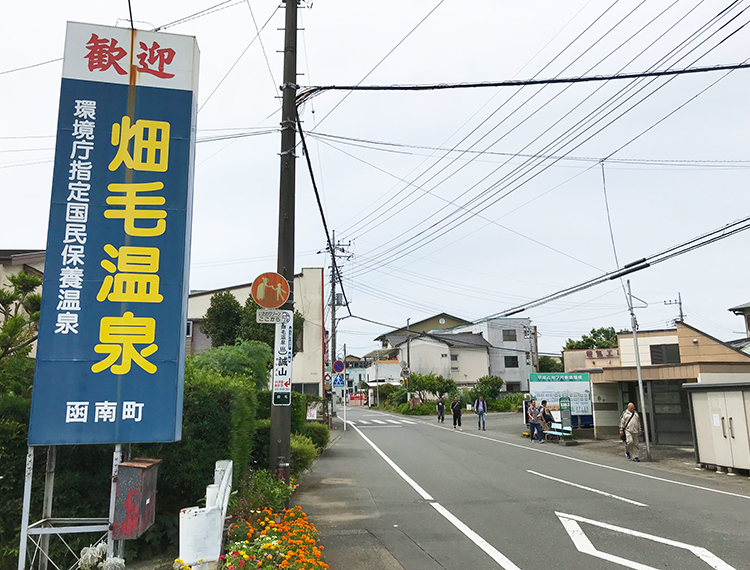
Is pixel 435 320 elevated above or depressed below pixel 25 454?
above

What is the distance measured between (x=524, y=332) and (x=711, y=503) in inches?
2326

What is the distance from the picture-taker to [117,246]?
669 centimetres

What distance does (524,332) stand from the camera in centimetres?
6812

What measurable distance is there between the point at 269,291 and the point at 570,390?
20291 mm

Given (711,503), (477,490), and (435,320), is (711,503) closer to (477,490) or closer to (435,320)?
(477,490)

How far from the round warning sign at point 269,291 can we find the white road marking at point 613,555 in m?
5.26

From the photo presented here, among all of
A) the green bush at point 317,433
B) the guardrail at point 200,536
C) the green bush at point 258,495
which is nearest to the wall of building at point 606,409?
the green bush at point 317,433

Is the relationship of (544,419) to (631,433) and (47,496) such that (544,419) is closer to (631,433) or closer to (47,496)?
(631,433)

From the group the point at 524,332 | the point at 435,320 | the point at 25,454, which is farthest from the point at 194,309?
the point at 435,320

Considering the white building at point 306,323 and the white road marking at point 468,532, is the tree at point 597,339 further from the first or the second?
the white road marking at point 468,532

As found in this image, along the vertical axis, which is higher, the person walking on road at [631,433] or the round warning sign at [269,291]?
the round warning sign at [269,291]

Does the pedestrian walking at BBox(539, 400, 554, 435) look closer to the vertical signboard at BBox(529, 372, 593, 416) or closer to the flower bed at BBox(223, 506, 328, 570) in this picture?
the vertical signboard at BBox(529, 372, 593, 416)

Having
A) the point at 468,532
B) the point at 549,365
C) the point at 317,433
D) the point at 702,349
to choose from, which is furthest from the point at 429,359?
the point at 468,532

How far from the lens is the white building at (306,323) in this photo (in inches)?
1228
